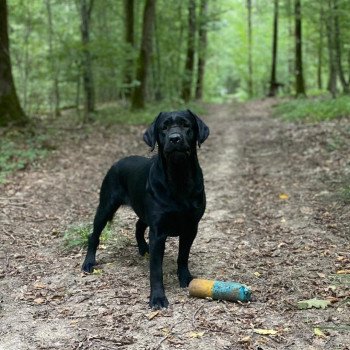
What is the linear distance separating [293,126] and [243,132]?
177 cm

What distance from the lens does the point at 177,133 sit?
4289 mm

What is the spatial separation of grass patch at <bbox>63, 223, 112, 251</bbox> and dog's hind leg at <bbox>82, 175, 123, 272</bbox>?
67 cm

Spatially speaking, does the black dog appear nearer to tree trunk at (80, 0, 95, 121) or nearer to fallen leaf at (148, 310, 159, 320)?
fallen leaf at (148, 310, 159, 320)

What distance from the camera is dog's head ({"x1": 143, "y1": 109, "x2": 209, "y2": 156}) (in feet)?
14.0

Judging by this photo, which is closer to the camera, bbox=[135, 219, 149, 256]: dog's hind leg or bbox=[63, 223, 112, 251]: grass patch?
bbox=[135, 219, 149, 256]: dog's hind leg

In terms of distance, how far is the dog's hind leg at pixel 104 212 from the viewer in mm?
5539

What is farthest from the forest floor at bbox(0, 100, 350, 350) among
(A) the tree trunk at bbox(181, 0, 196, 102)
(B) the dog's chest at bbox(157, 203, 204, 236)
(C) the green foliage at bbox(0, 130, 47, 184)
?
(A) the tree trunk at bbox(181, 0, 196, 102)

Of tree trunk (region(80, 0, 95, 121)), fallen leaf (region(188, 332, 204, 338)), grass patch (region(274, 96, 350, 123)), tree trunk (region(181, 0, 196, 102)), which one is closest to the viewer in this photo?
fallen leaf (region(188, 332, 204, 338))

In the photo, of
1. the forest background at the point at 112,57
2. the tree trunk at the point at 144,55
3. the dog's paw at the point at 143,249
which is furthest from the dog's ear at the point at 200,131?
the tree trunk at the point at 144,55

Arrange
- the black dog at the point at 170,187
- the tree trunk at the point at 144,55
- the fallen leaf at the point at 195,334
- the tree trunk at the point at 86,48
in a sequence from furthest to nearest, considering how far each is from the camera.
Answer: the tree trunk at the point at 144,55 < the tree trunk at the point at 86,48 < the black dog at the point at 170,187 < the fallen leaf at the point at 195,334

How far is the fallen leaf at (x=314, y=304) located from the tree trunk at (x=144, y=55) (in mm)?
16482

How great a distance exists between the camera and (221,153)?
43.3 ft

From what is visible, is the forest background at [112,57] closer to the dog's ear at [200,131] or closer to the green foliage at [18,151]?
the green foliage at [18,151]

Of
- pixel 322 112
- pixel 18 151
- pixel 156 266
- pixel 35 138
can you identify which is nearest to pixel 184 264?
pixel 156 266
